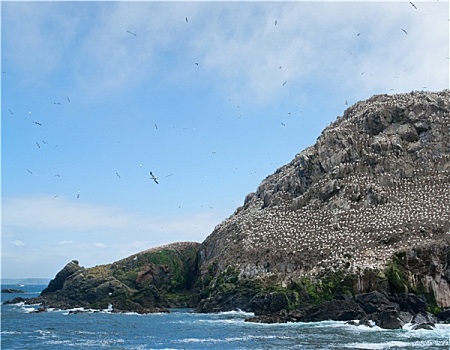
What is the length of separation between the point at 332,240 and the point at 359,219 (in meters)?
6.34

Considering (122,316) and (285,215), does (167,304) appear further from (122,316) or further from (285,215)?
(285,215)

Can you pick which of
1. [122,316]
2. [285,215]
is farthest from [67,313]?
[285,215]

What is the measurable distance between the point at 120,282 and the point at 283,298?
4066 cm

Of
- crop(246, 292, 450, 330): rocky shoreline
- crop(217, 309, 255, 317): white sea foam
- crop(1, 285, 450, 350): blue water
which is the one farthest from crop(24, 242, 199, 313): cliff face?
crop(246, 292, 450, 330): rocky shoreline

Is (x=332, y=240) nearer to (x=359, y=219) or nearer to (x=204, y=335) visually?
(x=359, y=219)

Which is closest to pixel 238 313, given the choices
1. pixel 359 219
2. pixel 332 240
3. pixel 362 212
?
pixel 332 240

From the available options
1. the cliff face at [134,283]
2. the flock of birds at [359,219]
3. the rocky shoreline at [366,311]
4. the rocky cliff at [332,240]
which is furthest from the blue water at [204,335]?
the cliff face at [134,283]

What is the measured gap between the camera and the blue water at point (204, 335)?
46531 mm

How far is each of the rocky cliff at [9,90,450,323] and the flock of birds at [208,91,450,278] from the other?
186 mm

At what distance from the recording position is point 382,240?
75.5 metres

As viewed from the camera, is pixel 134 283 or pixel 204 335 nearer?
pixel 204 335

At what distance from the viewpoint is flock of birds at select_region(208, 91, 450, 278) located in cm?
7444

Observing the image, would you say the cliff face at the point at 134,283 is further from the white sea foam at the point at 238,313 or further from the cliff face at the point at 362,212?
the white sea foam at the point at 238,313

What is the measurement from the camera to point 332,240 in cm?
7919
